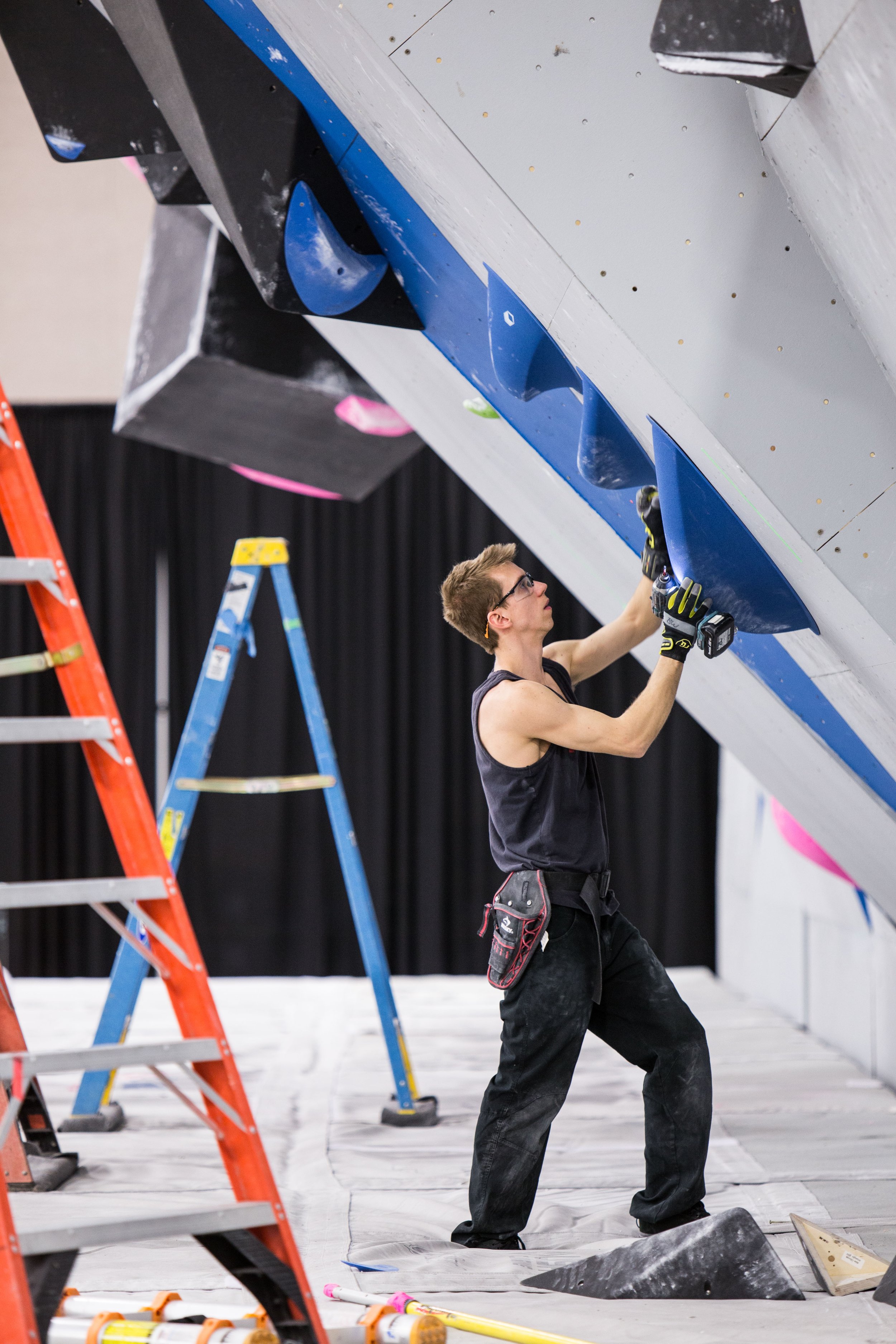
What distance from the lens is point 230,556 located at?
6445 millimetres

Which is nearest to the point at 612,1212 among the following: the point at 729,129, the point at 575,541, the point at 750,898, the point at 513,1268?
the point at 513,1268

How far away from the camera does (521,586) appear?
2133 millimetres

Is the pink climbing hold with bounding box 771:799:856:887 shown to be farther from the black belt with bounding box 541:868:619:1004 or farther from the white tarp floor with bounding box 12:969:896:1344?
the black belt with bounding box 541:868:619:1004

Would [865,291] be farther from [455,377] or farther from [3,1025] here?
[3,1025]

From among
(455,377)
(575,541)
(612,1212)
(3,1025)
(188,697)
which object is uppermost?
(455,377)

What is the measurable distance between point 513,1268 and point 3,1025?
3.19 feet

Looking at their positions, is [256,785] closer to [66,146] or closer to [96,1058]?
[66,146]

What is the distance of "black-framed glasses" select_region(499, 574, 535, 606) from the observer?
2.12 metres

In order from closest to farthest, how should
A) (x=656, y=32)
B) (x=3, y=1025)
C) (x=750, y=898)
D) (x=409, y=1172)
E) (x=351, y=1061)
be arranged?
1. (x=656, y=32)
2. (x=3, y=1025)
3. (x=409, y=1172)
4. (x=351, y=1061)
5. (x=750, y=898)

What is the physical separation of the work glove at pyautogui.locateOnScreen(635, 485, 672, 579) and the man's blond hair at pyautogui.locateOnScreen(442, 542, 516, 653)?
9.8 inches

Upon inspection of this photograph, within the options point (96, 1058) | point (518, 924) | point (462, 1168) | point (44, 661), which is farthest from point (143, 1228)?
point (462, 1168)

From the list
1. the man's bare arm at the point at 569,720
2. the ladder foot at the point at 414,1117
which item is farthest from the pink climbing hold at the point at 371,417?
the ladder foot at the point at 414,1117

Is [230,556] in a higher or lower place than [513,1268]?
higher

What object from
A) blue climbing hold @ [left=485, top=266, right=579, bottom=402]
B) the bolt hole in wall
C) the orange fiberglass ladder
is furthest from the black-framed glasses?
the bolt hole in wall
